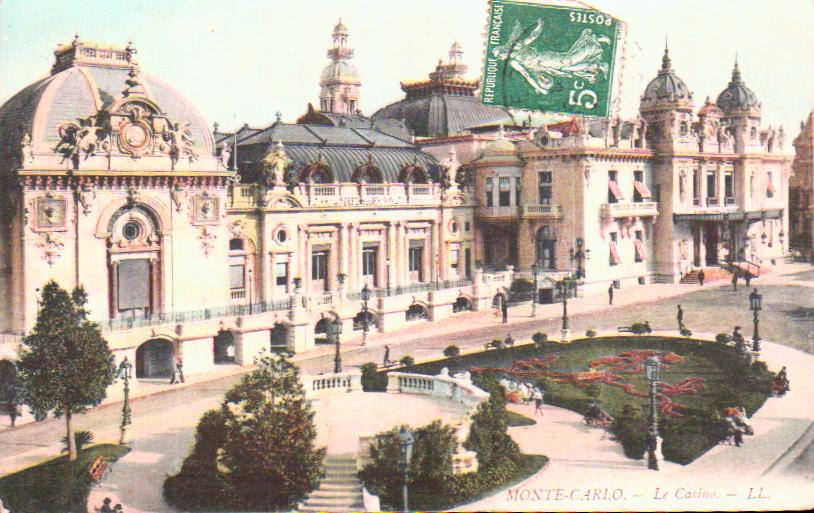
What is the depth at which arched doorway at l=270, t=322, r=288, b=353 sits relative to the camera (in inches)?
1380

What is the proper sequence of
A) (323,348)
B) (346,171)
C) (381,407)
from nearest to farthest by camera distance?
(381,407), (323,348), (346,171)

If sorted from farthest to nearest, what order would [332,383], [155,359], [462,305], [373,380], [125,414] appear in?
[462,305] → [155,359] → [373,380] → [332,383] → [125,414]

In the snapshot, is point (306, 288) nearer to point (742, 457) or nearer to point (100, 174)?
point (100, 174)

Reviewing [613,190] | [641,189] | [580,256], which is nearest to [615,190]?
[613,190]

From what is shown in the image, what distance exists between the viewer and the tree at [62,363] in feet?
78.5

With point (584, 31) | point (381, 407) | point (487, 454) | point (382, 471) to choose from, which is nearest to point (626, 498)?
point (487, 454)

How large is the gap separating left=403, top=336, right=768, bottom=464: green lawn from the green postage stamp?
365 inches

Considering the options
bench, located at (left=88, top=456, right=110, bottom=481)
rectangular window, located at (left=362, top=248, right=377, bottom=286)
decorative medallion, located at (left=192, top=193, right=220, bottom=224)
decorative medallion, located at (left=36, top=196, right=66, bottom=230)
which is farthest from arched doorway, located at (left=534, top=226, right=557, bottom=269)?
bench, located at (left=88, top=456, right=110, bottom=481)

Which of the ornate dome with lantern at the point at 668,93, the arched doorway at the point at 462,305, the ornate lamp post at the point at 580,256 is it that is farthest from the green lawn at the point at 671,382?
the ornate dome with lantern at the point at 668,93

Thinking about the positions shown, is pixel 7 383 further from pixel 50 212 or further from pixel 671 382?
pixel 671 382

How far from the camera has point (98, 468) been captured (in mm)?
22656

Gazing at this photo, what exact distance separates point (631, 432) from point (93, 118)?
20395mm

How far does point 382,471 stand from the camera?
2095 cm

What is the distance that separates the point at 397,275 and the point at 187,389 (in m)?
18.6
